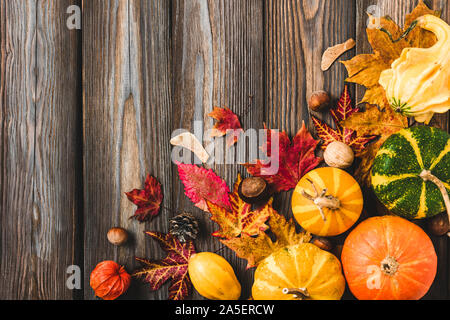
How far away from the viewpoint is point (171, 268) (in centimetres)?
117

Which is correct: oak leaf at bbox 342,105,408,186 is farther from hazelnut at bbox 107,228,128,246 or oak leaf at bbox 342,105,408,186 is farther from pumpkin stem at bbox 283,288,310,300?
hazelnut at bbox 107,228,128,246

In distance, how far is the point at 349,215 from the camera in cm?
101

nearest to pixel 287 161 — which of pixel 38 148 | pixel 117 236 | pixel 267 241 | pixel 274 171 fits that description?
pixel 274 171

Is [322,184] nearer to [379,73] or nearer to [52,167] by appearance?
[379,73]

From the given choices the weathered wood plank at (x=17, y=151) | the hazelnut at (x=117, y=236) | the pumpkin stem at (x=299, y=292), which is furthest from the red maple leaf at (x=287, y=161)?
the weathered wood plank at (x=17, y=151)

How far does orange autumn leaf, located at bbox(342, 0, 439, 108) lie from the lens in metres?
1.05

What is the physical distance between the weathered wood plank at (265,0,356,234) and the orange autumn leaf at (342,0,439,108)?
6 cm

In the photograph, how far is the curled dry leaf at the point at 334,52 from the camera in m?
1.12

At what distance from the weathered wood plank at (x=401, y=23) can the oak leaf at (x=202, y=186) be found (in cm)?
56

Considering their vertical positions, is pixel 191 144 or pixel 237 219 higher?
pixel 191 144

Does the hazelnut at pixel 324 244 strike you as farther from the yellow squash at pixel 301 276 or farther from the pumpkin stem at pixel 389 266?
the pumpkin stem at pixel 389 266

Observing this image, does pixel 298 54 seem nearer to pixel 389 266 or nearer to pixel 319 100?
pixel 319 100

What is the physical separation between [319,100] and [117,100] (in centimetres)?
71
